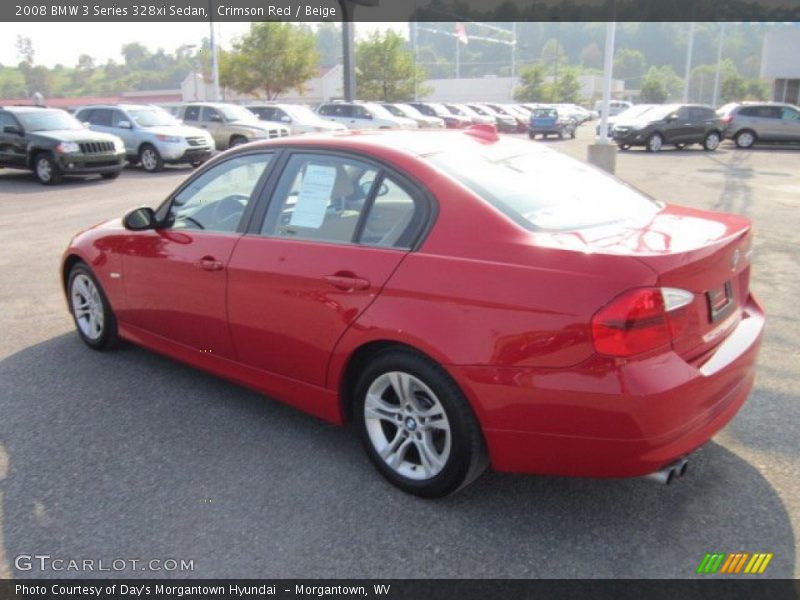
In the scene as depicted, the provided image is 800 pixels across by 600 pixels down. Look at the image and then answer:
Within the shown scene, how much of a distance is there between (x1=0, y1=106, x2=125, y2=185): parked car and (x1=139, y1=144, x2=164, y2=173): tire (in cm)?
191

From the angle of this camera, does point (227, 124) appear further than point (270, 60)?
No

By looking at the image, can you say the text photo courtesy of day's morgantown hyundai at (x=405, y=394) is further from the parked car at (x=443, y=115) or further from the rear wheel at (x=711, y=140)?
the parked car at (x=443, y=115)

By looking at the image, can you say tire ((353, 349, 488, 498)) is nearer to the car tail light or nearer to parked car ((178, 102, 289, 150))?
Answer: the car tail light

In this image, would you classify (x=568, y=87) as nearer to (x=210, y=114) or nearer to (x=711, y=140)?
(x=711, y=140)

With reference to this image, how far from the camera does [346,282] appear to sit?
3240mm

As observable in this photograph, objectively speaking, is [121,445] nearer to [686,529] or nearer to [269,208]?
[269,208]

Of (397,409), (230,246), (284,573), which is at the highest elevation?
(230,246)

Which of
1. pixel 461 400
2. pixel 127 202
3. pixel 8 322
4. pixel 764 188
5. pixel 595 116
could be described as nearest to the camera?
pixel 461 400

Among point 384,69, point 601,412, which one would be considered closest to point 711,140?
point 601,412

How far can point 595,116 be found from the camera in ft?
245

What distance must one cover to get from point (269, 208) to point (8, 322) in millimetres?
3511

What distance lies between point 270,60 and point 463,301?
1931 inches

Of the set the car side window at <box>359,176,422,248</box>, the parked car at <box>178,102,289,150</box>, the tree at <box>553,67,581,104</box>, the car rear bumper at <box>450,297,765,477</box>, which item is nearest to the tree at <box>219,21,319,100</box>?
the parked car at <box>178,102,289,150</box>

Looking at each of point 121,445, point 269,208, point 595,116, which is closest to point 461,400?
point 269,208
